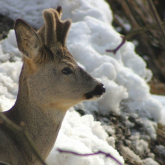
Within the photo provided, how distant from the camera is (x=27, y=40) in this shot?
312 centimetres

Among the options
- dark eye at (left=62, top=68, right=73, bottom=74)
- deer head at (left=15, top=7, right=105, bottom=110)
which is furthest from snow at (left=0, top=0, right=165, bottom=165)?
dark eye at (left=62, top=68, right=73, bottom=74)

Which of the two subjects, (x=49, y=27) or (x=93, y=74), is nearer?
(x=49, y=27)

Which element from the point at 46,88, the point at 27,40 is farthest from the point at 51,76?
the point at 27,40

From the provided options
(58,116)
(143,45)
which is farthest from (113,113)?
(143,45)

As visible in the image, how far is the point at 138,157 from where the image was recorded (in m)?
4.67

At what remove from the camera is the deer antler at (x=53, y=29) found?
3.17 metres

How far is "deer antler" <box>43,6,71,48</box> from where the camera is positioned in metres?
3.17

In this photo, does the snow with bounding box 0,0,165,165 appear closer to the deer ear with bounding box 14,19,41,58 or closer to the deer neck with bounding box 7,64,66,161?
the deer neck with bounding box 7,64,66,161

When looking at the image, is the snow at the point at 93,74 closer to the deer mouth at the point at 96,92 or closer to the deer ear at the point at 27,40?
the deer mouth at the point at 96,92

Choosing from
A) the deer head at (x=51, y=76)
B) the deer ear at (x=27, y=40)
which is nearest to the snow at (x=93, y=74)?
the deer head at (x=51, y=76)

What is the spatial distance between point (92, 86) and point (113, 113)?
2001 mm

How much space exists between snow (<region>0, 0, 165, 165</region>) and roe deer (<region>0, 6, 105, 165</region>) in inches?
20.1

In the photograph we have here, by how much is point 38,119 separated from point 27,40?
635mm

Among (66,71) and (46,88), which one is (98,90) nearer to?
(66,71)
